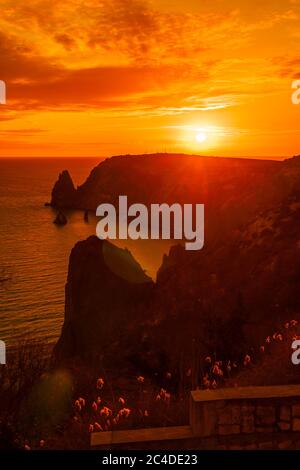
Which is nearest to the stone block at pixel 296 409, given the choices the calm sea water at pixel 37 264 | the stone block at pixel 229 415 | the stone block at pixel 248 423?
the stone block at pixel 248 423

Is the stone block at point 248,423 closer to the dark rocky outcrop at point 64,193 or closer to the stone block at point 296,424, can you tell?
the stone block at point 296,424

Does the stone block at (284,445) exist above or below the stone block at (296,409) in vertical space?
below

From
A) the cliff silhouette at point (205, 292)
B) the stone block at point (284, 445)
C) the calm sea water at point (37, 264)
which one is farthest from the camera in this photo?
the calm sea water at point (37, 264)

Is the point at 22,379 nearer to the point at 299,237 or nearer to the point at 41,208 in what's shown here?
the point at 299,237

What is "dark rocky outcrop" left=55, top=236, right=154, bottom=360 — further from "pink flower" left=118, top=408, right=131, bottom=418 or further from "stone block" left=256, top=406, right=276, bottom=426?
"stone block" left=256, top=406, right=276, bottom=426

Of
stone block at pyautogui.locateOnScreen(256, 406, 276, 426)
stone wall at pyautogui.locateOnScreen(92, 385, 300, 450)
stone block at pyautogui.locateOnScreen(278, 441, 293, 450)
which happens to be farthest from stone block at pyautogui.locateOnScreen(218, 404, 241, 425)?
stone block at pyautogui.locateOnScreen(278, 441, 293, 450)

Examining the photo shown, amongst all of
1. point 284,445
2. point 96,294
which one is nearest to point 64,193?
point 96,294
